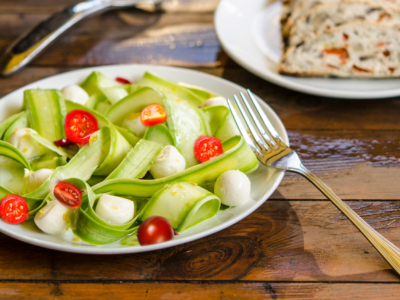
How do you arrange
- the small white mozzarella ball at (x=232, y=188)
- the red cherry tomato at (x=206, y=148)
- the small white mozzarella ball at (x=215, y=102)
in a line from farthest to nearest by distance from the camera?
the small white mozzarella ball at (x=215, y=102) → the red cherry tomato at (x=206, y=148) → the small white mozzarella ball at (x=232, y=188)

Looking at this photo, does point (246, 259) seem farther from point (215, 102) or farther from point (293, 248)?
point (215, 102)

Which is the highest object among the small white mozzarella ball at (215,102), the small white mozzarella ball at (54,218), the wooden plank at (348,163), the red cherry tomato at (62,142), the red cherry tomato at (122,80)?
the red cherry tomato at (122,80)

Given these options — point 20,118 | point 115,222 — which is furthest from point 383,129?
point 20,118

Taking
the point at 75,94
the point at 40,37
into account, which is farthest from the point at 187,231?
the point at 40,37

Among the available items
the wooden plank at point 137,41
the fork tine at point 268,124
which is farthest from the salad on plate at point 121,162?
the wooden plank at point 137,41

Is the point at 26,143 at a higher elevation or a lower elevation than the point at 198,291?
higher

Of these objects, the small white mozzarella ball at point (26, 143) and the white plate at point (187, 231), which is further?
the small white mozzarella ball at point (26, 143)

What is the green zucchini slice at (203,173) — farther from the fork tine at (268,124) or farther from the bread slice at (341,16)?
the bread slice at (341,16)

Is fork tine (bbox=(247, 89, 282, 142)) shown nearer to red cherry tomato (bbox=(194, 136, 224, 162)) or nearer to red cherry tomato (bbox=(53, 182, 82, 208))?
red cherry tomato (bbox=(194, 136, 224, 162))
